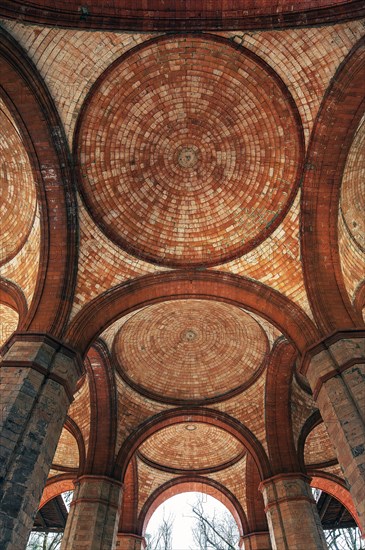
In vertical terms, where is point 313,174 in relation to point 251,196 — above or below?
below

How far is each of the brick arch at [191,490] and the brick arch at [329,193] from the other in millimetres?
10711

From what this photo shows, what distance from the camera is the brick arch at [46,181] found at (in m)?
7.31

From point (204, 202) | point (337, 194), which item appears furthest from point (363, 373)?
point (204, 202)

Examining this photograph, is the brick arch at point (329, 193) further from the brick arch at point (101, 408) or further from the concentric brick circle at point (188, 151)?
the brick arch at point (101, 408)

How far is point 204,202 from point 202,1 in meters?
4.24

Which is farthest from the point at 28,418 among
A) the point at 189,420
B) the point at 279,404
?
the point at 279,404

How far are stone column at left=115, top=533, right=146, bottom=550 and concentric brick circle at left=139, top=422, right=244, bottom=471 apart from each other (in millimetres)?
2609

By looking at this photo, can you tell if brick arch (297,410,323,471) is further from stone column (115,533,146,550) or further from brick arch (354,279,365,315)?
stone column (115,533,146,550)

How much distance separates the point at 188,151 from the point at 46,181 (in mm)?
3296

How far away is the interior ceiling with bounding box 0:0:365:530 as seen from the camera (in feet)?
23.9

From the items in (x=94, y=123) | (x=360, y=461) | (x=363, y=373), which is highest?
(x=94, y=123)

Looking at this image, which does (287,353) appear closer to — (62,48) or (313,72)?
(313,72)

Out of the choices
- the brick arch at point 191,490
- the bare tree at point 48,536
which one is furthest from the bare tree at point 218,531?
the brick arch at point 191,490

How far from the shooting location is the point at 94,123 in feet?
27.8
